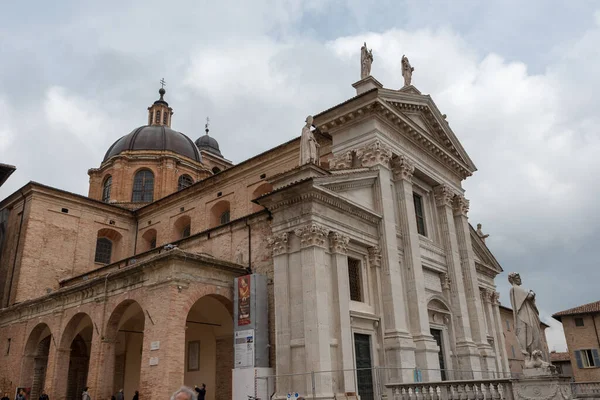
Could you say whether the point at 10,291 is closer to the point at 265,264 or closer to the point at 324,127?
the point at 265,264

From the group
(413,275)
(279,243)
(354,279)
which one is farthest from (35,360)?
(413,275)

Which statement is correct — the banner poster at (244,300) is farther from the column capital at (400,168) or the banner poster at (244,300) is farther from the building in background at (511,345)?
the building in background at (511,345)

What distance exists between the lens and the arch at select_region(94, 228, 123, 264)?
27.7 meters

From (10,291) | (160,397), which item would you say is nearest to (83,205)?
(10,291)

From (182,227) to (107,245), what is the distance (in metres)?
4.74

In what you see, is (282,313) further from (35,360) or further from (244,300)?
(35,360)

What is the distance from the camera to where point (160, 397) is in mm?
13031

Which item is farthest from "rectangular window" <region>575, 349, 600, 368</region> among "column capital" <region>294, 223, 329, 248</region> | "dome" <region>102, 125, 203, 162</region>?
"dome" <region>102, 125, 203, 162</region>

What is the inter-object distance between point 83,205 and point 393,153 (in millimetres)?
16920

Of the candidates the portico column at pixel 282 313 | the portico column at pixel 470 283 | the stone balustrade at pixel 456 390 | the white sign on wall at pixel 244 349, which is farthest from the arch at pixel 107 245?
the stone balustrade at pixel 456 390

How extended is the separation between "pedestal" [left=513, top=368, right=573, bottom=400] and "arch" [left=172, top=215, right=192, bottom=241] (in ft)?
61.5

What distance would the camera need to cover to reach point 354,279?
52.7ft

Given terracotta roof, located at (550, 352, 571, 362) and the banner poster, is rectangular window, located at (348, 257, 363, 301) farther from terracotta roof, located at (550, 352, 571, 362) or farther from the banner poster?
terracotta roof, located at (550, 352, 571, 362)

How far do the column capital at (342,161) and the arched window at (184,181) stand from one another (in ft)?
58.4
